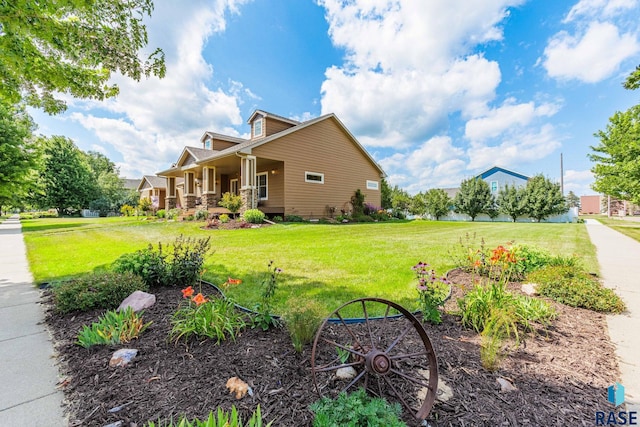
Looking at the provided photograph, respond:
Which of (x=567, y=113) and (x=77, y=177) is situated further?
(x=77, y=177)

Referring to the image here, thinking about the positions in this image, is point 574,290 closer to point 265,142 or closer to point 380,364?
point 380,364

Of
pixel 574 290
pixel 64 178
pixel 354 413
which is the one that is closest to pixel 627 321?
pixel 574 290

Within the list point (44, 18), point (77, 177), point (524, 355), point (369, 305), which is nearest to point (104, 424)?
point (369, 305)

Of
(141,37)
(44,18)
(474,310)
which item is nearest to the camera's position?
(474,310)

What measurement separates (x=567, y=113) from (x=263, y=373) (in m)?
15.2

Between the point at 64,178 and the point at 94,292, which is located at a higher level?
the point at 64,178

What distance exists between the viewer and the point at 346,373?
5.83 feet

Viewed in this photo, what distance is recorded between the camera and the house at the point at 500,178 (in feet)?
86.0

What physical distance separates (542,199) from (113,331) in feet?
95.0

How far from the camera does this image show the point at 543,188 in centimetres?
2242

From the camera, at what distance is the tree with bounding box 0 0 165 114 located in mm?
3770

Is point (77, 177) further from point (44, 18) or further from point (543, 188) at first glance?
point (543, 188)

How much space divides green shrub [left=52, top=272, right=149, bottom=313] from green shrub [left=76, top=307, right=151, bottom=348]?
1.84 feet

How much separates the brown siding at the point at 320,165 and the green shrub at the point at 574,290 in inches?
450
